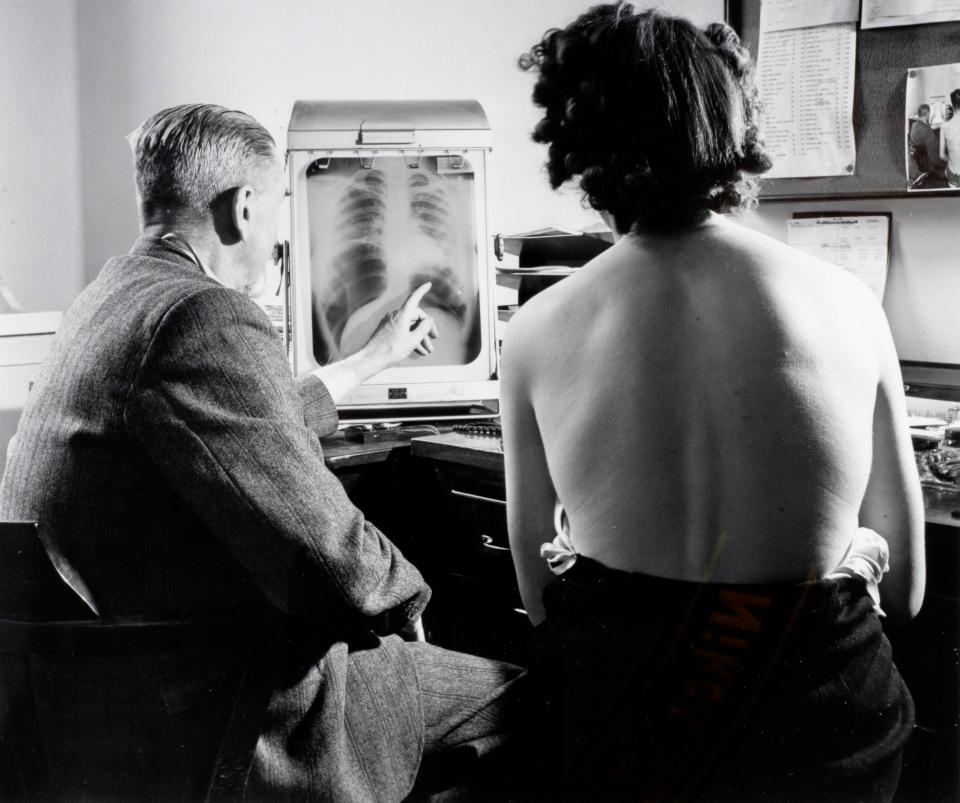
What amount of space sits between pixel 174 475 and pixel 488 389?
1221mm

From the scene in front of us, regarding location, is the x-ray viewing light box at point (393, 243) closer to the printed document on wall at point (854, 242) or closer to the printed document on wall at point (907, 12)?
the printed document on wall at point (854, 242)

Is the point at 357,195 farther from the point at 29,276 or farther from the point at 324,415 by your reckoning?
the point at 29,276

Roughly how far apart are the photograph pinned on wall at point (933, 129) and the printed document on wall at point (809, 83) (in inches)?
4.9

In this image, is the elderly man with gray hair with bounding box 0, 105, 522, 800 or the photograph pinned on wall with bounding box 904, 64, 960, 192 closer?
the elderly man with gray hair with bounding box 0, 105, 522, 800

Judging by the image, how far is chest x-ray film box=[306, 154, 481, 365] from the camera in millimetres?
2197

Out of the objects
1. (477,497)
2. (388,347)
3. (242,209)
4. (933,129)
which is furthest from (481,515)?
(933,129)

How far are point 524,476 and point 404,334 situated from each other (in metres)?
0.93

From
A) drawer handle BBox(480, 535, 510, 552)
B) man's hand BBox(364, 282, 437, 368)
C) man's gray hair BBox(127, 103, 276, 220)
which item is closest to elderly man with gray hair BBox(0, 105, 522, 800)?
man's gray hair BBox(127, 103, 276, 220)

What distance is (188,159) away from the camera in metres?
1.29

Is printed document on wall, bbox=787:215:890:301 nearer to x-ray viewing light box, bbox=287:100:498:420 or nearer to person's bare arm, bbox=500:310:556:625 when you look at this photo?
x-ray viewing light box, bbox=287:100:498:420

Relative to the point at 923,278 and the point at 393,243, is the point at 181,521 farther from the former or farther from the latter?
the point at 923,278

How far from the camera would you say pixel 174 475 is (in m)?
1.06

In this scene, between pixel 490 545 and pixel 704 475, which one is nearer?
pixel 704 475

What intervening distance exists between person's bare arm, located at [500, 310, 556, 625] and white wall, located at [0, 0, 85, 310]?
1761 millimetres
